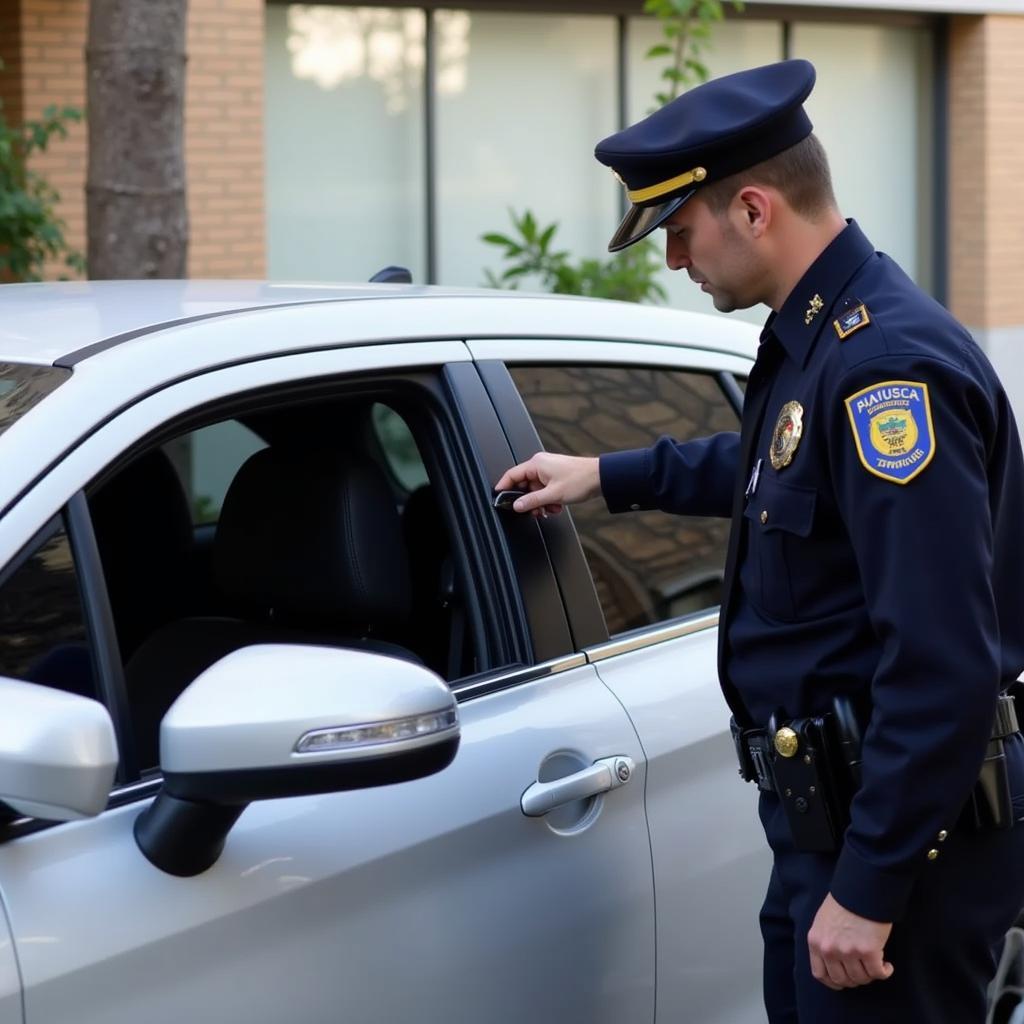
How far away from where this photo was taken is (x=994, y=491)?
1.97 m

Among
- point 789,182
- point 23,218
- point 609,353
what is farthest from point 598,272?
point 789,182

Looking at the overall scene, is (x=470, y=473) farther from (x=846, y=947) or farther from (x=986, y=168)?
(x=986, y=168)

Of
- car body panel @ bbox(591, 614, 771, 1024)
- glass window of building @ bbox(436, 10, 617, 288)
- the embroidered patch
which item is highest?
glass window of building @ bbox(436, 10, 617, 288)

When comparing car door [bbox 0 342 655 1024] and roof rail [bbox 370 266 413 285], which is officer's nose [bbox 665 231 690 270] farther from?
roof rail [bbox 370 266 413 285]

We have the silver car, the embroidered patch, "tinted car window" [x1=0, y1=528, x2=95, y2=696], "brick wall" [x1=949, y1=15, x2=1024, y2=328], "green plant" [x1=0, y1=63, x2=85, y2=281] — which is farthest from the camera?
"brick wall" [x1=949, y1=15, x2=1024, y2=328]

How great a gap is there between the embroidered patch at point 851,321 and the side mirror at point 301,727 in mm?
674

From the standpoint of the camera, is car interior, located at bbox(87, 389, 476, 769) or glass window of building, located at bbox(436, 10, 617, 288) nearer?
car interior, located at bbox(87, 389, 476, 769)

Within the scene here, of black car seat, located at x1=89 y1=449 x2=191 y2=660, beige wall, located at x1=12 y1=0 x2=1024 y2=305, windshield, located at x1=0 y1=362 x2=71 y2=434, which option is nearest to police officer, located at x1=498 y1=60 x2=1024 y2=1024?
windshield, located at x1=0 y1=362 x2=71 y2=434

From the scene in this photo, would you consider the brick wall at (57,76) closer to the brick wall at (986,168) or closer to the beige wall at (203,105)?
the beige wall at (203,105)

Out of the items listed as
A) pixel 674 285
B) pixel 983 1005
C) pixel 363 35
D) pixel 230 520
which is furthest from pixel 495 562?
pixel 674 285

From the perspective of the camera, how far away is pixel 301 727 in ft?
5.26

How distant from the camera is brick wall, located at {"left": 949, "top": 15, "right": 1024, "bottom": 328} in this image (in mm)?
11688

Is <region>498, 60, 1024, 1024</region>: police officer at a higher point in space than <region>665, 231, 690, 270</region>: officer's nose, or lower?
lower

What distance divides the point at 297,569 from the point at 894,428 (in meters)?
0.99
